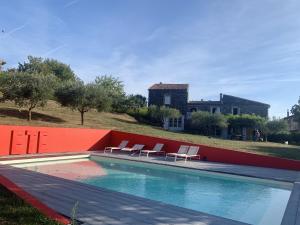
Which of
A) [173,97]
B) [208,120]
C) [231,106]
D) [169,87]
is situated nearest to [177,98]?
[173,97]

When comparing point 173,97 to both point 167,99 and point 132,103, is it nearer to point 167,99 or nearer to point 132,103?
point 167,99

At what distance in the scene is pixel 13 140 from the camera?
55.3 feet

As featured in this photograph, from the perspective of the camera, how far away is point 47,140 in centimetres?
1889

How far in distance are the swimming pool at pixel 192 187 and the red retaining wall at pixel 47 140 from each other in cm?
217

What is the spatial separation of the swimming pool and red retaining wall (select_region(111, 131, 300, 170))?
338 centimetres

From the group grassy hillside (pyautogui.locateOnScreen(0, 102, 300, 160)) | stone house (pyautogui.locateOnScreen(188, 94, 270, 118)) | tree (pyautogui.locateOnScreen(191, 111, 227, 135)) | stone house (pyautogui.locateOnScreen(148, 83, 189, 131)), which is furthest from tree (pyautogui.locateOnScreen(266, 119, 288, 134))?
stone house (pyautogui.locateOnScreen(148, 83, 189, 131))

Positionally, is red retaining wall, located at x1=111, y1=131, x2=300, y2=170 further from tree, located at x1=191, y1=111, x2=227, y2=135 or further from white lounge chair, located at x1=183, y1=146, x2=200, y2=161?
tree, located at x1=191, y1=111, x2=227, y2=135

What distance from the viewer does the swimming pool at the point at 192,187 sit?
380 inches

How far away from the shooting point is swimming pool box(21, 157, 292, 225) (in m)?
9.65

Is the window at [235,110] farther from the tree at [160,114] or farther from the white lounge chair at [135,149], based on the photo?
the white lounge chair at [135,149]

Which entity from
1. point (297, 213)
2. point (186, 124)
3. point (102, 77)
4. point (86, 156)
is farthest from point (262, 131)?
point (102, 77)

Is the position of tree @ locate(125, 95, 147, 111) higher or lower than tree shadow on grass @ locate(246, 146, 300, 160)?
higher

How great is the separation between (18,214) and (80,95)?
73.6 feet

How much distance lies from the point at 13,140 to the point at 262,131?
27.2 m
